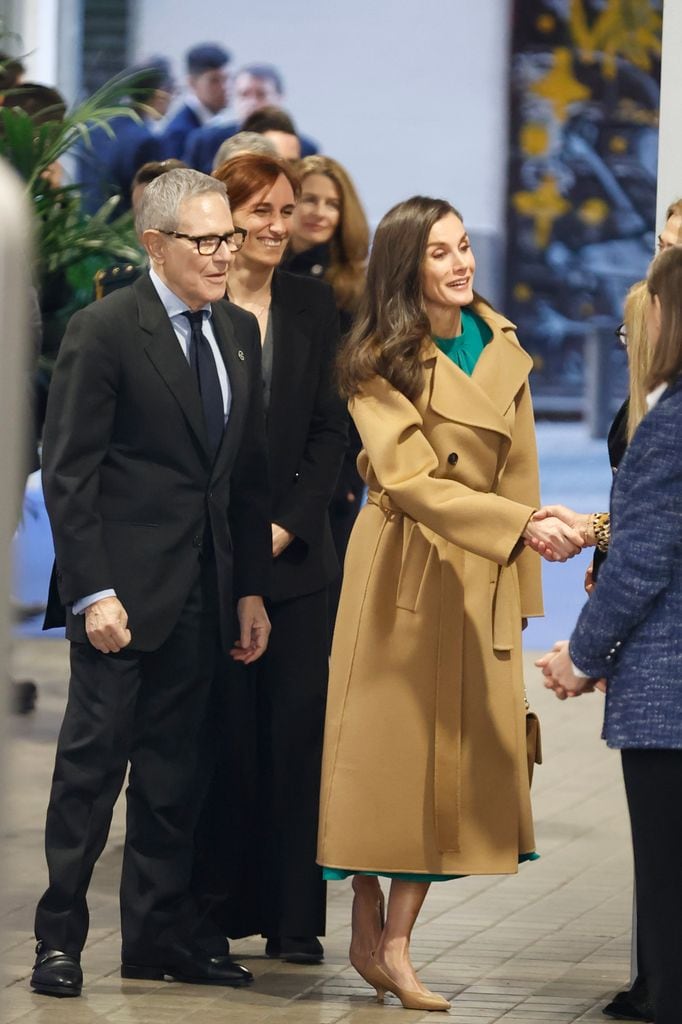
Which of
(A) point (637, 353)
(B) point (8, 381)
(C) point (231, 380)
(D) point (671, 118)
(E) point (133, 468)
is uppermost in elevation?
(D) point (671, 118)

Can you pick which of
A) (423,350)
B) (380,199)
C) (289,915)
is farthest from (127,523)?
(380,199)

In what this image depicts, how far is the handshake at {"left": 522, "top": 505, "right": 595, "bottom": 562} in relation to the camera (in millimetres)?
3416

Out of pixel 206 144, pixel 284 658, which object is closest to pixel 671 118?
pixel 284 658

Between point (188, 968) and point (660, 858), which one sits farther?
point (188, 968)

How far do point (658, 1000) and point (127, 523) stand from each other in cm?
154

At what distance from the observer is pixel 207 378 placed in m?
3.92

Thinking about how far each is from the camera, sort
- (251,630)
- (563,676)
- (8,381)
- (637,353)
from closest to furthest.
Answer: (8,381)
(563,676)
(637,353)
(251,630)

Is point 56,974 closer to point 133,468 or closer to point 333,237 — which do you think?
point 133,468

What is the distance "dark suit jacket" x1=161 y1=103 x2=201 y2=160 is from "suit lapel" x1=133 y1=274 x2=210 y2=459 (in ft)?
28.1

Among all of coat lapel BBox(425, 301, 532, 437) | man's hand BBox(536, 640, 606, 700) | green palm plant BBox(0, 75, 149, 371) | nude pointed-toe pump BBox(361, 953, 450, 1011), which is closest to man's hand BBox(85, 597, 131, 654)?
coat lapel BBox(425, 301, 532, 437)

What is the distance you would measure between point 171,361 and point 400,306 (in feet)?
1.64

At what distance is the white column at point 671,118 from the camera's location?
148 inches

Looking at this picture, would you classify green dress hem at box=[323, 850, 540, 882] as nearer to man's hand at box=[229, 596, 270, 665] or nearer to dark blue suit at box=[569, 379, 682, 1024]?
man's hand at box=[229, 596, 270, 665]

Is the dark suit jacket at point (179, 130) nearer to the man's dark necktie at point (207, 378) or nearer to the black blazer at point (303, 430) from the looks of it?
the black blazer at point (303, 430)
